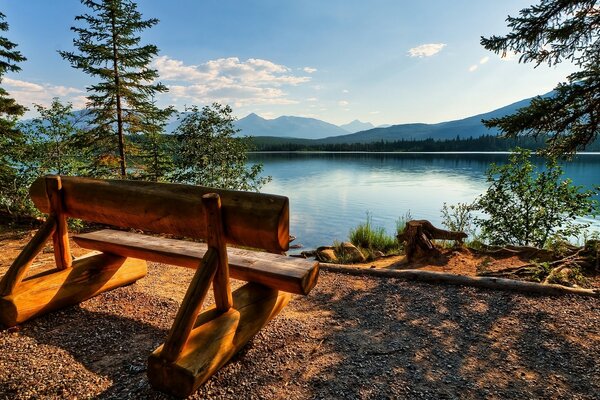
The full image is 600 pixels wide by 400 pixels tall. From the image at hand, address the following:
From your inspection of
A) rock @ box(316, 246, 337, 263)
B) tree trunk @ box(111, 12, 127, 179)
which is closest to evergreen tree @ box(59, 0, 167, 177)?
tree trunk @ box(111, 12, 127, 179)

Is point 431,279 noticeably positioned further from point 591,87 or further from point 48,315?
point 48,315

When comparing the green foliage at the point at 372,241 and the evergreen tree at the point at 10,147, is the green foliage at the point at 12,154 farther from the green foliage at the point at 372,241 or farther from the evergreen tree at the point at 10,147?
the green foliage at the point at 372,241

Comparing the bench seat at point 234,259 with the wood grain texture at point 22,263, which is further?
the wood grain texture at point 22,263

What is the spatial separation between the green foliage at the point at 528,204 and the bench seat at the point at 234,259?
7491 millimetres

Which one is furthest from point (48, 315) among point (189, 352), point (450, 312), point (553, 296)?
point (553, 296)

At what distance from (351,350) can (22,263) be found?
12.8 ft

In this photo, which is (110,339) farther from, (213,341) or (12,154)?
(12,154)

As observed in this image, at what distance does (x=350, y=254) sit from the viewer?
10.9m

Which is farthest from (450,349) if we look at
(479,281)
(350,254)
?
(350,254)

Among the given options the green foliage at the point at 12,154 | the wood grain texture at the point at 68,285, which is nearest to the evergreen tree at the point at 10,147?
the green foliage at the point at 12,154

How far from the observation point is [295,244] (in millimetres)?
15578

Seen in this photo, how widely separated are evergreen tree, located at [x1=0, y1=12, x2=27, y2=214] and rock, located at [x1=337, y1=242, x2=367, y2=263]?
10672 millimetres

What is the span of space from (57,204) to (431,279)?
567 cm

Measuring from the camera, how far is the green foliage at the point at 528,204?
8219mm
